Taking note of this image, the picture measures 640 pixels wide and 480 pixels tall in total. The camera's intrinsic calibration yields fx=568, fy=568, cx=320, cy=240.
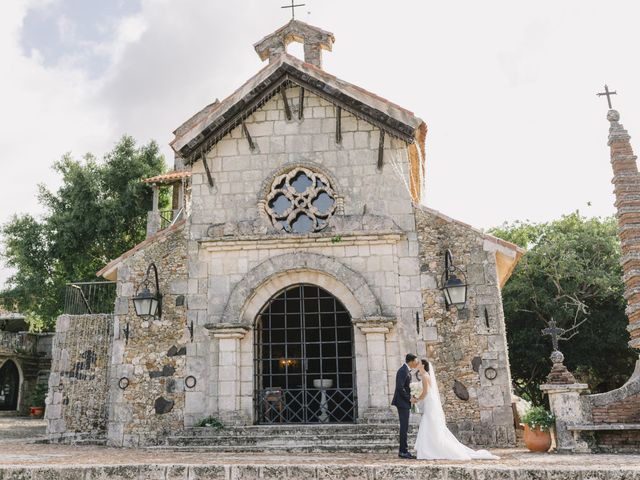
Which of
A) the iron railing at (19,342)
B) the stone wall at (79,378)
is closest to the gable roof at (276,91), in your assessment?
the stone wall at (79,378)

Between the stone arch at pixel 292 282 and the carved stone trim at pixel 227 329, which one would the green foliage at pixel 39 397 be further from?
the stone arch at pixel 292 282

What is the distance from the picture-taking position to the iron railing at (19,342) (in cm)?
2625

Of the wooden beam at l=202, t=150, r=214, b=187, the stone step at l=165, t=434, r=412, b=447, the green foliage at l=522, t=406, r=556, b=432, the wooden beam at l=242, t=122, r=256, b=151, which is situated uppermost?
the wooden beam at l=242, t=122, r=256, b=151

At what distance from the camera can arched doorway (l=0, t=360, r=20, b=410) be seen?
88.9 ft

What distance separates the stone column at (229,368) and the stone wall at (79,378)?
3122 mm

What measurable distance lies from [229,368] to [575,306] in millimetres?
15272

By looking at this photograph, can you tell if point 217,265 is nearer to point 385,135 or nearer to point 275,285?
point 275,285

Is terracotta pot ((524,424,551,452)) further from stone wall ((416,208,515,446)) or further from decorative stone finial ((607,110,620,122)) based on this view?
decorative stone finial ((607,110,620,122))

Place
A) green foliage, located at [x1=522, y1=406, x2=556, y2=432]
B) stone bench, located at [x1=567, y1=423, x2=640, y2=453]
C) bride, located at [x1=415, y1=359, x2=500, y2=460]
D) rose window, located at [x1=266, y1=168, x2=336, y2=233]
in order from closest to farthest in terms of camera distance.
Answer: bride, located at [x1=415, y1=359, x2=500, y2=460] < stone bench, located at [x1=567, y1=423, x2=640, y2=453] < green foliage, located at [x1=522, y1=406, x2=556, y2=432] < rose window, located at [x1=266, y1=168, x2=336, y2=233]

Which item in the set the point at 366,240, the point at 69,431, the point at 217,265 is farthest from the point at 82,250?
the point at 366,240

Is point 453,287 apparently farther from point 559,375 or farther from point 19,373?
point 19,373

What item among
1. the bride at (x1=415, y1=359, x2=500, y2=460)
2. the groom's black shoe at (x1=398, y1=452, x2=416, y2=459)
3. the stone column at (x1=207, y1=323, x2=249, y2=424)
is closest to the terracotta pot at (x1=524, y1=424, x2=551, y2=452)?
the bride at (x1=415, y1=359, x2=500, y2=460)

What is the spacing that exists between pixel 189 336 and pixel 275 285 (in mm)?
1893

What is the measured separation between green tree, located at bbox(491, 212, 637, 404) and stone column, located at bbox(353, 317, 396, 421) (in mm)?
11924
